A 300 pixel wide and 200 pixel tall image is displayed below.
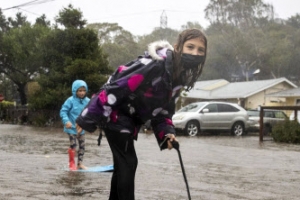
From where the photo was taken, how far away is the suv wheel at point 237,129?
875 inches

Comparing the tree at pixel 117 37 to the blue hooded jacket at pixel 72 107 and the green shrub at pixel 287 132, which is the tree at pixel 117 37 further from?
the blue hooded jacket at pixel 72 107

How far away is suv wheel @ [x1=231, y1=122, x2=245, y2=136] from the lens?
22.2m

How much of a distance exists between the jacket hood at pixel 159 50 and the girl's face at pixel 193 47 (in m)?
0.13

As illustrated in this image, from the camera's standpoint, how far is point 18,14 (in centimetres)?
4734

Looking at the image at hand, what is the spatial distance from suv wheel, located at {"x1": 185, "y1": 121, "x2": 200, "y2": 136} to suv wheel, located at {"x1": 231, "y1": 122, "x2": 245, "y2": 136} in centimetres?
204

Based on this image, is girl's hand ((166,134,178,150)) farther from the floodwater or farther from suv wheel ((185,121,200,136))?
suv wheel ((185,121,200,136))

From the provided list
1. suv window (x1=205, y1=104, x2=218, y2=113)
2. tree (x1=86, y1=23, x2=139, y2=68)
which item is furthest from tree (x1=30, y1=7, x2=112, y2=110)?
tree (x1=86, y1=23, x2=139, y2=68)

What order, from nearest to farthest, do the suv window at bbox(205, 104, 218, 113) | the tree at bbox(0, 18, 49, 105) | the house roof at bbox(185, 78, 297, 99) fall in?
Answer: the suv window at bbox(205, 104, 218, 113)
the tree at bbox(0, 18, 49, 105)
the house roof at bbox(185, 78, 297, 99)

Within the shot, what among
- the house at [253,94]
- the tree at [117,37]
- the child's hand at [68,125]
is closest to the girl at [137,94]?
the child's hand at [68,125]

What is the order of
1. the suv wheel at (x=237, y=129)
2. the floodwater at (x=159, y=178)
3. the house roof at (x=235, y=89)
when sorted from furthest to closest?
the house roof at (x=235, y=89), the suv wheel at (x=237, y=129), the floodwater at (x=159, y=178)

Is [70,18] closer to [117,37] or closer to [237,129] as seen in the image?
[237,129]

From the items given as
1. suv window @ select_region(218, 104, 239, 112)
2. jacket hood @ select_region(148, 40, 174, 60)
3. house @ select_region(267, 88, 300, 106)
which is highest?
house @ select_region(267, 88, 300, 106)

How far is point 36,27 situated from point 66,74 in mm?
14287

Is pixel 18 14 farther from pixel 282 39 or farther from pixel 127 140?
pixel 127 140
